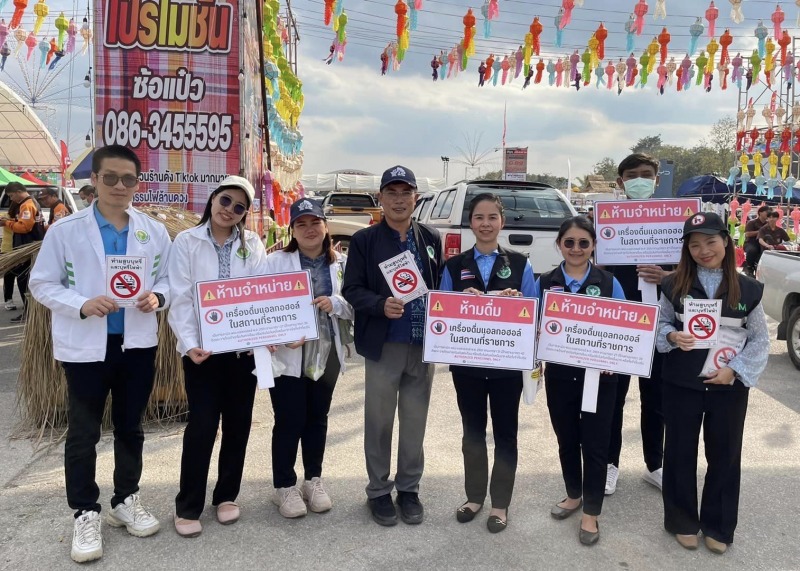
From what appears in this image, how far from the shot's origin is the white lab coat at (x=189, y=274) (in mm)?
3104

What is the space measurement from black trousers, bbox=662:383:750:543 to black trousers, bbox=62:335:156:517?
2853 millimetres

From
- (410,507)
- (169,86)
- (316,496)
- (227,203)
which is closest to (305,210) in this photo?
(227,203)

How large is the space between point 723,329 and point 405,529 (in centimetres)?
202

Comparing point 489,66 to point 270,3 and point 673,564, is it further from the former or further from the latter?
point 673,564

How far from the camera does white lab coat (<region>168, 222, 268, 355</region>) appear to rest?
10.2 ft

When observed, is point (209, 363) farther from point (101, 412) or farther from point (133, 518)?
point (133, 518)

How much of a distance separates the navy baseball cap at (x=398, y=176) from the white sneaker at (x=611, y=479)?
223cm

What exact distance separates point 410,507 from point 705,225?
224 cm

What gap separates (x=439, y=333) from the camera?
3.18 meters

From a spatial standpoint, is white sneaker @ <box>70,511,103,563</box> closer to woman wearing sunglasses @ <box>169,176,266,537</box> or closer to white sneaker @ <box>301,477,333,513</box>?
woman wearing sunglasses @ <box>169,176,266,537</box>

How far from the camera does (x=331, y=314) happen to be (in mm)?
3410

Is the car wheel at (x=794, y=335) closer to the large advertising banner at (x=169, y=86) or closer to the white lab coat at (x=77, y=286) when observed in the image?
the large advertising banner at (x=169, y=86)

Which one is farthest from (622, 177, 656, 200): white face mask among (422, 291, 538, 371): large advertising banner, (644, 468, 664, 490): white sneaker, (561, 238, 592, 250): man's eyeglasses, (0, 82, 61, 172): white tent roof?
(0, 82, 61, 172): white tent roof

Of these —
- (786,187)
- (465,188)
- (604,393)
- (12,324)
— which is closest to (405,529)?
(604,393)
